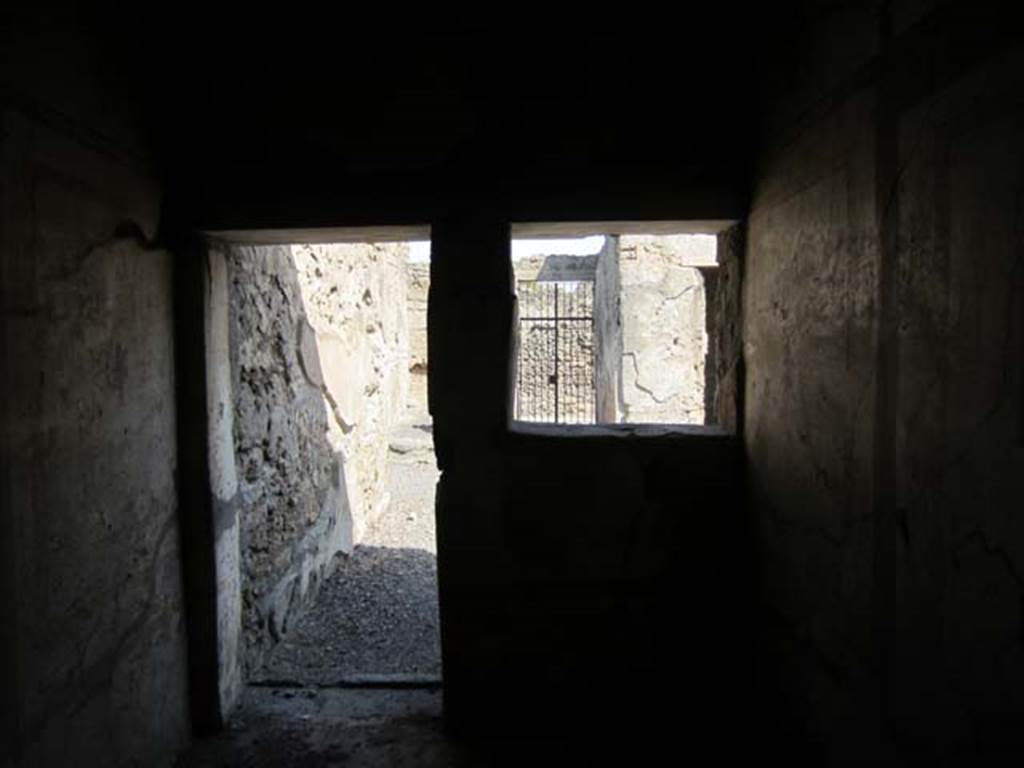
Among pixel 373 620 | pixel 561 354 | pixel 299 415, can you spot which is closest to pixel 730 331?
pixel 299 415

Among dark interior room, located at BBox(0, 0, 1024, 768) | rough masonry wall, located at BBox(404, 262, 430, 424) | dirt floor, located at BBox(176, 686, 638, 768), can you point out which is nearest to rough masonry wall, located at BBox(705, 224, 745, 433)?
dark interior room, located at BBox(0, 0, 1024, 768)

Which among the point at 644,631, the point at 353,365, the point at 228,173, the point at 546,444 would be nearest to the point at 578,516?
the point at 546,444

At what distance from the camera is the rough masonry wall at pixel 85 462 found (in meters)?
1.38

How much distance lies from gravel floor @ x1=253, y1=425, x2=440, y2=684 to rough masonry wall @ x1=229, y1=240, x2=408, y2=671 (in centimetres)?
9

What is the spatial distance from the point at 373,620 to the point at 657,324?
525 centimetres

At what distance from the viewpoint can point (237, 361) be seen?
8.14 feet

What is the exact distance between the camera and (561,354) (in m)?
12.4

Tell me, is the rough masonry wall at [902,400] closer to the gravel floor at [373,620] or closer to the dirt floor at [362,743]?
the dirt floor at [362,743]

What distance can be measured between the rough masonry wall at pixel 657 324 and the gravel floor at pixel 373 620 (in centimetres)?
358

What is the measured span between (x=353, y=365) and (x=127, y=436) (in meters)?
2.34

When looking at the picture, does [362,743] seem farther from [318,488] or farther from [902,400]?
[902,400]

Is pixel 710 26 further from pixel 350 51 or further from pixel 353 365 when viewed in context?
pixel 353 365

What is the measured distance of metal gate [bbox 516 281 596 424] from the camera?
1172cm

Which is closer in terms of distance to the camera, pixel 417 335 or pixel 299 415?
pixel 299 415
